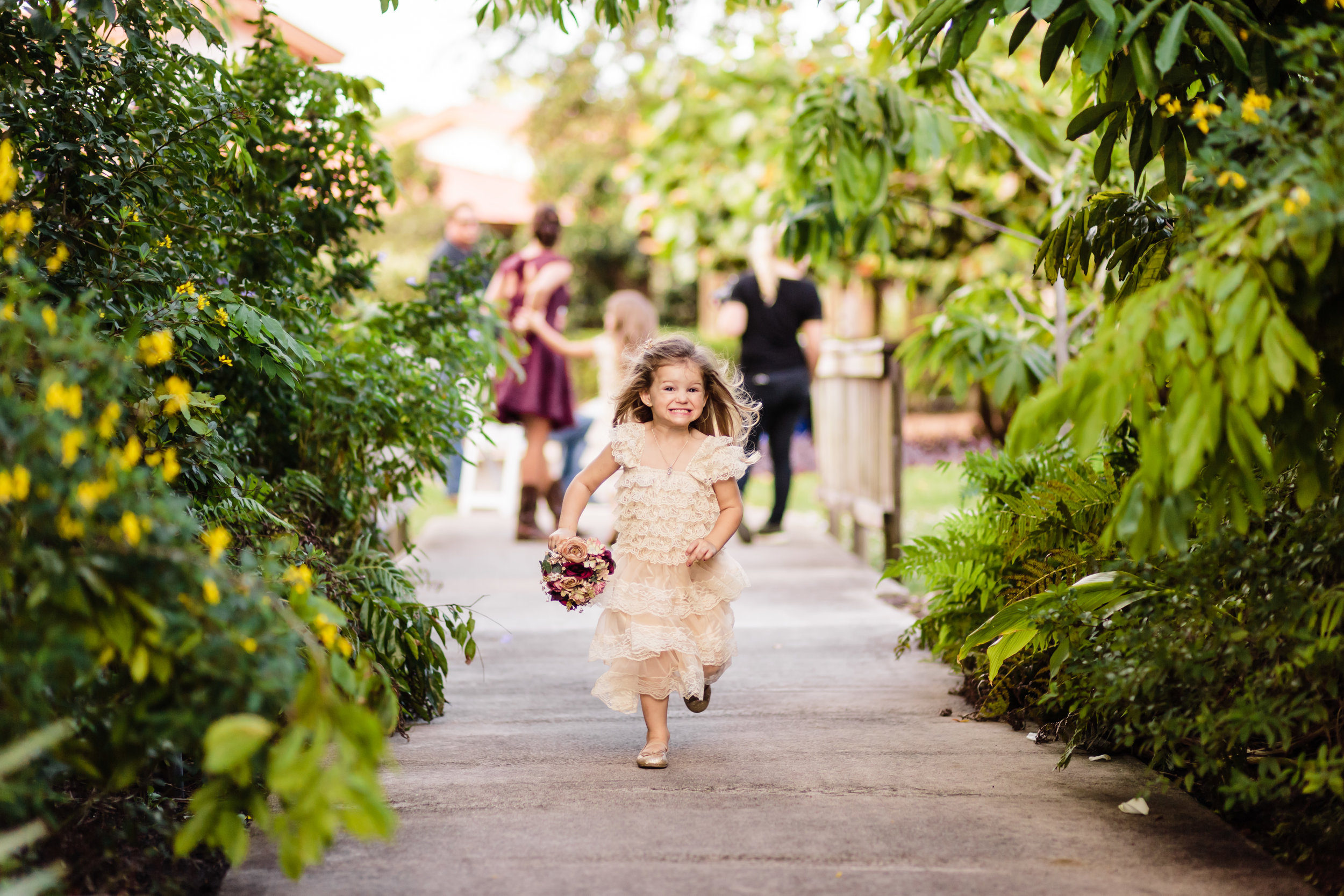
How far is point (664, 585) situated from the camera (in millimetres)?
4023

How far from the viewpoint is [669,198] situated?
12.4 m

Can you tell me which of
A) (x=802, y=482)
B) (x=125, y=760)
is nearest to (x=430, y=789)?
(x=125, y=760)

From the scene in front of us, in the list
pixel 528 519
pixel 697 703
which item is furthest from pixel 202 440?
pixel 528 519

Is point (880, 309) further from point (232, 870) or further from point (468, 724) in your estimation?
point (232, 870)

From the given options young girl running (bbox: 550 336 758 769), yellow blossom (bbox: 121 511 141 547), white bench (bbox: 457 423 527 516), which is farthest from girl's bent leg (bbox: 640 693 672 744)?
white bench (bbox: 457 423 527 516)

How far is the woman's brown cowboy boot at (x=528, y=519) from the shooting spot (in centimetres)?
908

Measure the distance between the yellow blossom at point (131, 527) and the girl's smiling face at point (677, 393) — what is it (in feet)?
7.29

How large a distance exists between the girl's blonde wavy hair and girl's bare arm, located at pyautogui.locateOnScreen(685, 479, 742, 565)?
202mm

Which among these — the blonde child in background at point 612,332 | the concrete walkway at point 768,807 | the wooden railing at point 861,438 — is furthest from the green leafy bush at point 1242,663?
the blonde child in background at point 612,332

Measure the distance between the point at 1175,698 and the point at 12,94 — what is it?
134 inches

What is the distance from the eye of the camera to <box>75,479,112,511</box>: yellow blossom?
2.03 meters

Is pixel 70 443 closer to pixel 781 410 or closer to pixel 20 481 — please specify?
pixel 20 481

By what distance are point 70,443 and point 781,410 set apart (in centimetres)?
729

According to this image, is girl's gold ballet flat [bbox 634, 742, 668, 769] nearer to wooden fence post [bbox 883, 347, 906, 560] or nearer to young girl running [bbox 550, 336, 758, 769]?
young girl running [bbox 550, 336, 758, 769]
